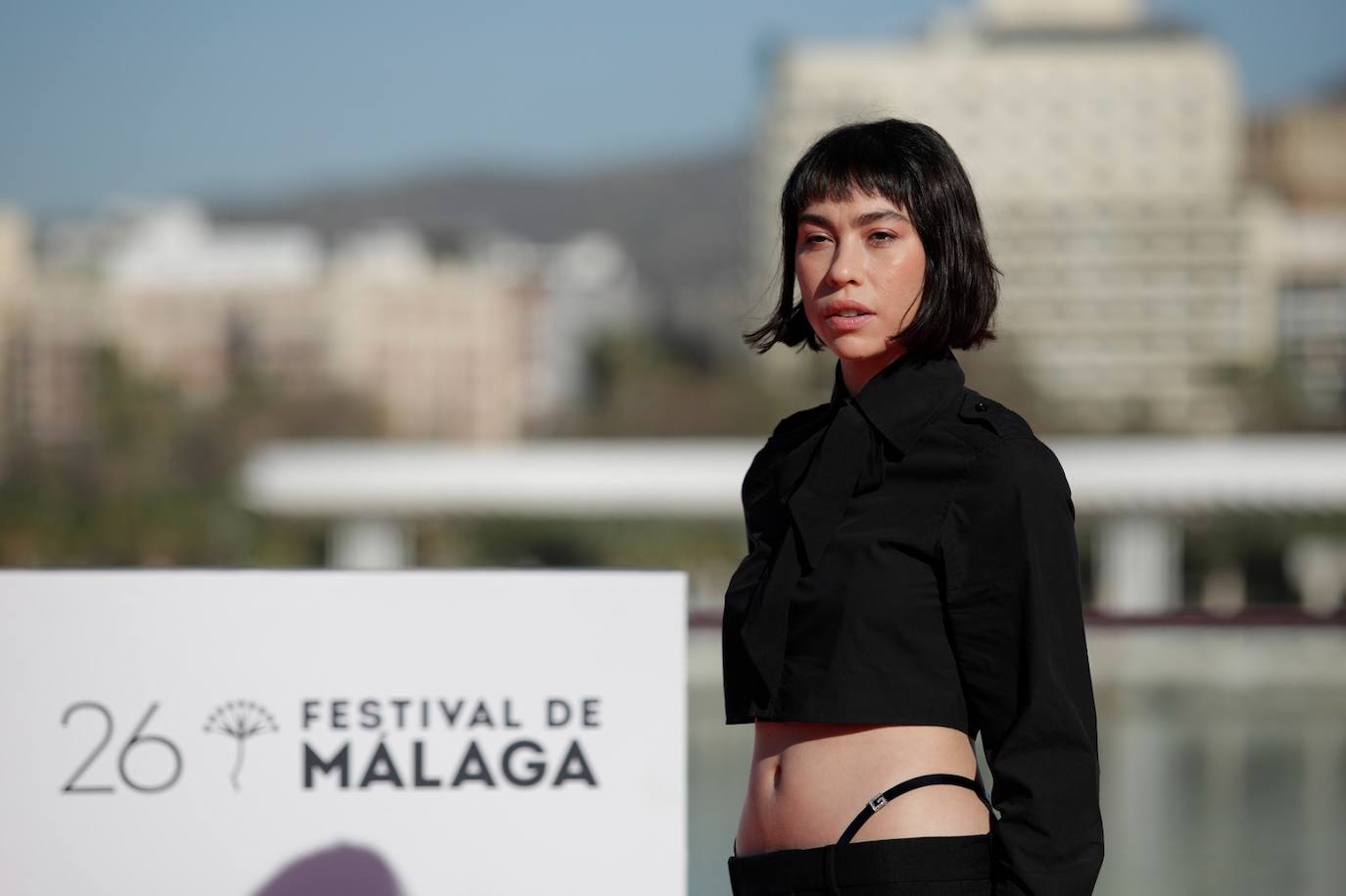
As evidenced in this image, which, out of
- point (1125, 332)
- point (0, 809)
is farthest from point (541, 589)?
point (1125, 332)

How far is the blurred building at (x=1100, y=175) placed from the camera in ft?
339

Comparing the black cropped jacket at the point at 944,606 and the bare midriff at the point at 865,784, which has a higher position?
the black cropped jacket at the point at 944,606

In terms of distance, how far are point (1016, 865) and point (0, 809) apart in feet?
6.49

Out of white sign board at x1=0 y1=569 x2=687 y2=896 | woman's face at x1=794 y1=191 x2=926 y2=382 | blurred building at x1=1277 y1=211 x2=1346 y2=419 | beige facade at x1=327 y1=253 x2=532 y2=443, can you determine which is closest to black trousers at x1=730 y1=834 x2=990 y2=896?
woman's face at x1=794 y1=191 x2=926 y2=382

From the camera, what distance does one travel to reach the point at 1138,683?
15.3ft

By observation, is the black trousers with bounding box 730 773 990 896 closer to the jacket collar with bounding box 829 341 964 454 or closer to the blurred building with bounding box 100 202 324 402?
the jacket collar with bounding box 829 341 964 454

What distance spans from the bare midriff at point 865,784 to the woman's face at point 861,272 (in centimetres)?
43

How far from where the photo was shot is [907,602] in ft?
6.52

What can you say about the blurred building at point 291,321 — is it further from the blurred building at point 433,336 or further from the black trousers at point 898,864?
the black trousers at point 898,864

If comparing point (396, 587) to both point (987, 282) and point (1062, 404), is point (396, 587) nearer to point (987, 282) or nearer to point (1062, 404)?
point (987, 282)

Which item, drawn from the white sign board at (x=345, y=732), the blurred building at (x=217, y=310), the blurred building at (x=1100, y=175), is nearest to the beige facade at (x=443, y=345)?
the blurred building at (x=217, y=310)

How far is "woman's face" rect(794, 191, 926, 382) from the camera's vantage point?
2.07m

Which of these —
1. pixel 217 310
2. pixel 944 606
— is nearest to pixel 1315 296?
pixel 217 310

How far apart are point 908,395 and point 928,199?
8.6 inches
